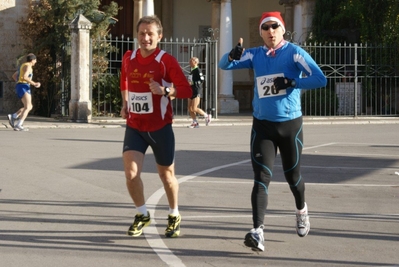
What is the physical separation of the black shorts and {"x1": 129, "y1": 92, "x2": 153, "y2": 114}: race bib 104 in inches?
7.2

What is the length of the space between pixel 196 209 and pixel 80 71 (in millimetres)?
14572

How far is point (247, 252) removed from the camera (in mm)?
6742

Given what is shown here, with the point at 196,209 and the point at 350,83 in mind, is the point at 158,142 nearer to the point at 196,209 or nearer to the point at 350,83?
the point at 196,209

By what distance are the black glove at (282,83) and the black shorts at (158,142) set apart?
1074 millimetres

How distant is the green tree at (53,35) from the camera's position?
2447 centimetres

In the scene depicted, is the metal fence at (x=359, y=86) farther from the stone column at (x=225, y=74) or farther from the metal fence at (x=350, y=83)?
the stone column at (x=225, y=74)

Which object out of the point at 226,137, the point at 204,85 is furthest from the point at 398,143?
the point at 204,85

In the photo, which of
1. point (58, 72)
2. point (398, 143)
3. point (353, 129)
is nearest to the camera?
point (398, 143)

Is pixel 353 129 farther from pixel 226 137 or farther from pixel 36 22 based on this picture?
pixel 36 22

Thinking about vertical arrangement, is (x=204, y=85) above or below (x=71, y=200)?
above

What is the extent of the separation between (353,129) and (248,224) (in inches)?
577

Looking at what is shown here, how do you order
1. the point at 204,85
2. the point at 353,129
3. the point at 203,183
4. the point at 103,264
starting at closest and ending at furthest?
the point at 103,264 < the point at 203,183 < the point at 353,129 < the point at 204,85

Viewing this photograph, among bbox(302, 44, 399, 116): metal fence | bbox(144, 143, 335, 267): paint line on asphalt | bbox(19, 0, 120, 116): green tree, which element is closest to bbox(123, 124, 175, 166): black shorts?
bbox(144, 143, 335, 267): paint line on asphalt

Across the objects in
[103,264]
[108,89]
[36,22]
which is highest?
[36,22]
